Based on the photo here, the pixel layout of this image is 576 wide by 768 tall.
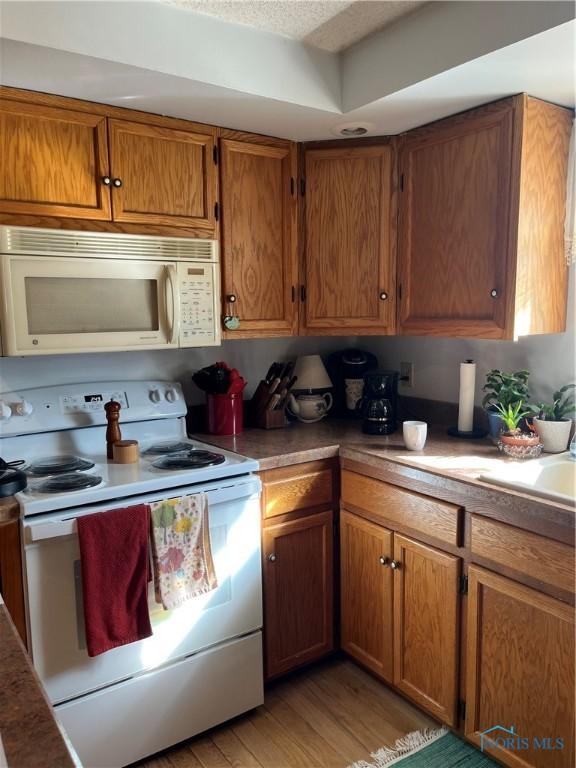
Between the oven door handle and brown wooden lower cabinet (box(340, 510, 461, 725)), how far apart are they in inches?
39.9

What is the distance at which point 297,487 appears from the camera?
2100 millimetres

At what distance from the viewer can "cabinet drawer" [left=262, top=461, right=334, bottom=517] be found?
204 centimetres

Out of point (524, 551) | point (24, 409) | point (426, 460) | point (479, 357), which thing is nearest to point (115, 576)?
point (24, 409)

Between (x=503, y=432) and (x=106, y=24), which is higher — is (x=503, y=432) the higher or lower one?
the lower one

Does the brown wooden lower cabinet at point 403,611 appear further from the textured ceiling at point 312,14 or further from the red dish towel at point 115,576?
the textured ceiling at point 312,14

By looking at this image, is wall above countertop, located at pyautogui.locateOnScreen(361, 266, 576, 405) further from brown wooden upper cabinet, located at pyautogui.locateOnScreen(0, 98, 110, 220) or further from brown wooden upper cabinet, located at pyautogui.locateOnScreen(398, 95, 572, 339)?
brown wooden upper cabinet, located at pyautogui.locateOnScreen(0, 98, 110, 220)

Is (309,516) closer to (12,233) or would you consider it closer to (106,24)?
(12,233)

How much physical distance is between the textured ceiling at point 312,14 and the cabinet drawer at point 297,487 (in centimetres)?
143

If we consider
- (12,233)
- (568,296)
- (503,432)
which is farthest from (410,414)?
(12,233)

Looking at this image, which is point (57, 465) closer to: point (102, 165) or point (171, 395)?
point (171, 395)

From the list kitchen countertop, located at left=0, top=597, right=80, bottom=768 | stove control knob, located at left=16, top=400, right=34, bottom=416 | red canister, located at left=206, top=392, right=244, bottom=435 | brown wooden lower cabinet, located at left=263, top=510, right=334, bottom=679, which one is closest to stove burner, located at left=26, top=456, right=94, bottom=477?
stove control knob, located at left=16, top=400, right=34, bottom=416

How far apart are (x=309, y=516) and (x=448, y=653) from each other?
65cm

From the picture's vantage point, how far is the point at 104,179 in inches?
74.3

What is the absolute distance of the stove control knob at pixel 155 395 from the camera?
2283mm
